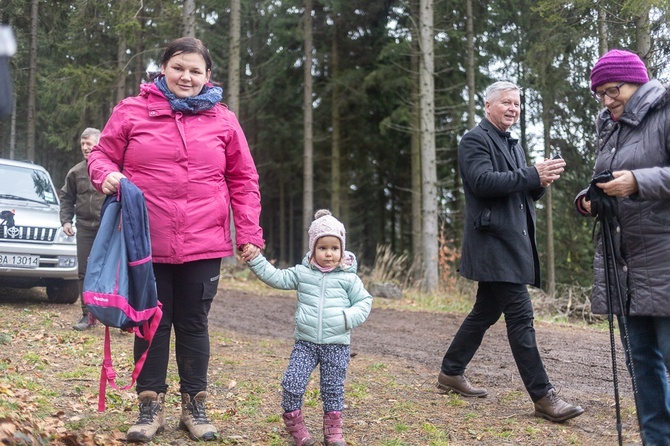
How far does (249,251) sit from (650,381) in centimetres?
237

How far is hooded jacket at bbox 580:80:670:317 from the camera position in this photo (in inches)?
139

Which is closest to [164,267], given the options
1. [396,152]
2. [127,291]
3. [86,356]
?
[127,291]

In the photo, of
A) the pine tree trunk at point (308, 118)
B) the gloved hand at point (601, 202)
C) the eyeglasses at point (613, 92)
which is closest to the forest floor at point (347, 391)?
the gloved hand at point (601, 202)

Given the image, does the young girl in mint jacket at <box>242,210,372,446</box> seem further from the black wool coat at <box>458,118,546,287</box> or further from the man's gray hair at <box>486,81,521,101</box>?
the man's gray hair at <box>486,81,521,101</box>

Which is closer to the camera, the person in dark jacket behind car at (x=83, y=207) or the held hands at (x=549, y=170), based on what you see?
the held hands at (x=549, y=170)

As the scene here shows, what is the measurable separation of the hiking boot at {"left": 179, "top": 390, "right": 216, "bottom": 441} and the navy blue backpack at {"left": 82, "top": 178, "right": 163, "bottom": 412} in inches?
24.2

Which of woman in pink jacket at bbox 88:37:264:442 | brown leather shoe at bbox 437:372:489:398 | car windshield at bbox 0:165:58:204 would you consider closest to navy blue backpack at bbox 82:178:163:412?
woman in pink jacket at bbox 88:37:264:442

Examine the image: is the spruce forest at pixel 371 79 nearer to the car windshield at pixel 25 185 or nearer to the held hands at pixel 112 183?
the car windshield at pixel 25 185

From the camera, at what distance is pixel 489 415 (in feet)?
15.5

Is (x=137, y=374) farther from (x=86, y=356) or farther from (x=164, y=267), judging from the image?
(x=86, y=356)

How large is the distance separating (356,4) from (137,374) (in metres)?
21.0

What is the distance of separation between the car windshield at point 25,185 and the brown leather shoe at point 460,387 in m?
7.10

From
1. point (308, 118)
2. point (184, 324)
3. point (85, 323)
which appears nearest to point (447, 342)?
point (85, 323)

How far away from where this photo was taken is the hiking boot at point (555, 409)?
14.7 feet
